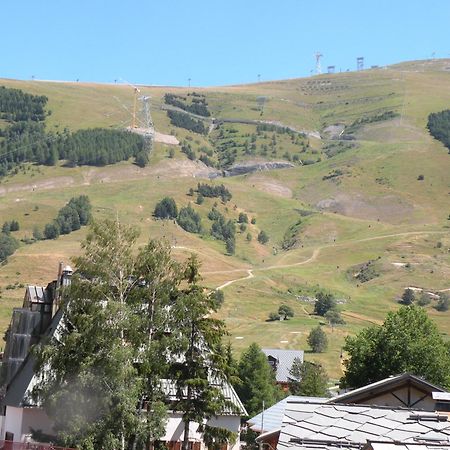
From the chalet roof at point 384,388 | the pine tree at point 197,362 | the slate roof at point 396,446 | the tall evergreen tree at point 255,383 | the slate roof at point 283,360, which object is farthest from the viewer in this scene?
the slate roof at point 283,360

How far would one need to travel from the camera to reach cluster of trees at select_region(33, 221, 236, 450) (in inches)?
1569

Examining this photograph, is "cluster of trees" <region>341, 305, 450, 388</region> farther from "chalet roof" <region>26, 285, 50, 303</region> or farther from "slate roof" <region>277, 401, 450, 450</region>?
"slate roof" <region>277, 401, 450, 450</region>

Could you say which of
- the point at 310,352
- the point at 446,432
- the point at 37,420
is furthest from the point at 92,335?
the point at 310,352

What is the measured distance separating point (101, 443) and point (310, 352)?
142 metres

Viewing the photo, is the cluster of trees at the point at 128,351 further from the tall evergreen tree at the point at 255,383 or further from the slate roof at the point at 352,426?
the tall evergreen tree at the point at 255,383

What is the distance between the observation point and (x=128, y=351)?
1542 inches

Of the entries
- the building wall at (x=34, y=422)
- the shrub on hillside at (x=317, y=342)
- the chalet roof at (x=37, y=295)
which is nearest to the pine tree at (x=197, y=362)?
the building wall at (x=34, y=422)

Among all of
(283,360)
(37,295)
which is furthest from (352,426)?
(283,360)

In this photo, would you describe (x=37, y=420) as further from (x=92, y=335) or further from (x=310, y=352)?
(x=310, y=352)

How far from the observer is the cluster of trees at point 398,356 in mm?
78750

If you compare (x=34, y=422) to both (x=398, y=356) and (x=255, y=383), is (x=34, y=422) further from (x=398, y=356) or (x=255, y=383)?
(x=255, y=383)

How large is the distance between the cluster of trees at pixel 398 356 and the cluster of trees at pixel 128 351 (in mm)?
37431

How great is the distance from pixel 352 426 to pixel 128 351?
41.5ft

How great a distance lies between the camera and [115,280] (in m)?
42.4
